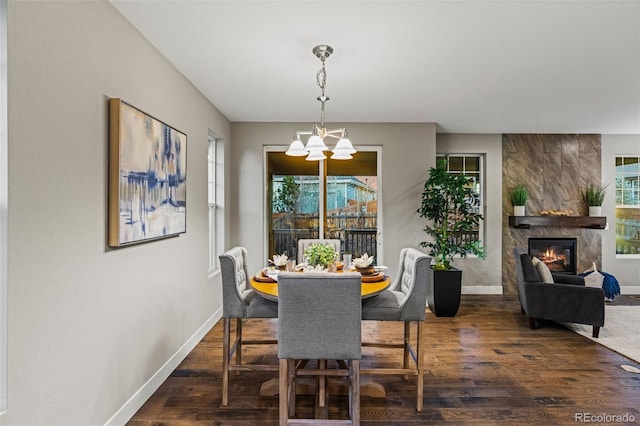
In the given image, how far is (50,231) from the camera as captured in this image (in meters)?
1.66

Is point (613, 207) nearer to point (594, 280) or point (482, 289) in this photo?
point (594, 280)

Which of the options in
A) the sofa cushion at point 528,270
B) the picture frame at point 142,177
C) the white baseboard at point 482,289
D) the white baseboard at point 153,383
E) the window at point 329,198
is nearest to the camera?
the picture frame at point 142,177

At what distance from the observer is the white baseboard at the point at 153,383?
7.34 feet

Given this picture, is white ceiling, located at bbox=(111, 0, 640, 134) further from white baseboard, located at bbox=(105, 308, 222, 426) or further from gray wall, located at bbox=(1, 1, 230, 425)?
white baseboard, located at bbox=(105, 308, 222, 426)

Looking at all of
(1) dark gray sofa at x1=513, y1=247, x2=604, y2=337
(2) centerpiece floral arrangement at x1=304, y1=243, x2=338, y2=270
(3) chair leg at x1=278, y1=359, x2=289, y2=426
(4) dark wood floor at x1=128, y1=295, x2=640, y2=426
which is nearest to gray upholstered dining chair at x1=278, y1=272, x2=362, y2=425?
(3) chair leg at x1=278, y1=359, x2=289, y2=426

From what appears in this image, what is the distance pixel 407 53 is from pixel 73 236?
247 cm

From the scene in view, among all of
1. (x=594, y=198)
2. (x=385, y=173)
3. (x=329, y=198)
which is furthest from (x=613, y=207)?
(x=329, y=198)

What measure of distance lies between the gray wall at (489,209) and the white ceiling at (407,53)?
4.05 feet

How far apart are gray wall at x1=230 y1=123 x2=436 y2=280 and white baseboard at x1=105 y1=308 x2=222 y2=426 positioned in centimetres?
160

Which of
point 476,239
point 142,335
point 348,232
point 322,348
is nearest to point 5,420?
point 142,335

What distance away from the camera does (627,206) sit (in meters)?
5.93

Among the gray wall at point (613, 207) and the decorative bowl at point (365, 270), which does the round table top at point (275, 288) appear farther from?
the gray wall at point (613, 207)

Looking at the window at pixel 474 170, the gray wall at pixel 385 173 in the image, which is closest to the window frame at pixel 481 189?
the window at pixel 474 170

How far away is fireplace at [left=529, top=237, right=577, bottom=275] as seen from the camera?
5.77 meters
